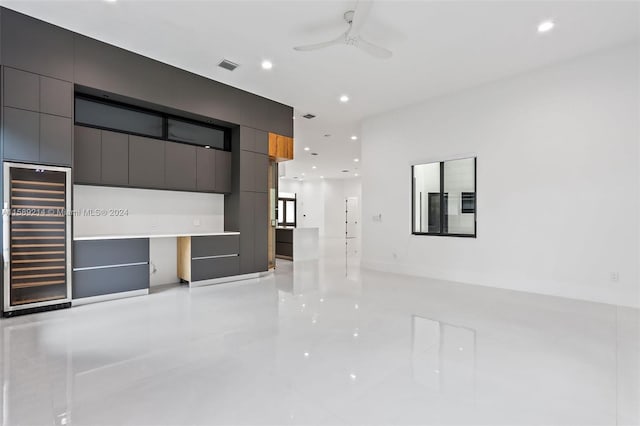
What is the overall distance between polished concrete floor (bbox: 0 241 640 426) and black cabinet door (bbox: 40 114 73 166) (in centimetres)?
187

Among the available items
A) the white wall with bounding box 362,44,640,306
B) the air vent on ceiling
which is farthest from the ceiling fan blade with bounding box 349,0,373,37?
the white wall with bounding box 362,44,640,306

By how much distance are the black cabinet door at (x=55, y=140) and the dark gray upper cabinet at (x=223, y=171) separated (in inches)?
86.4

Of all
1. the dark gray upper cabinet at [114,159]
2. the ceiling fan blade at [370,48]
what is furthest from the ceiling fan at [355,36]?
the dark gray upper cabinet at [114,159]

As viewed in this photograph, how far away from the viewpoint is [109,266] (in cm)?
430

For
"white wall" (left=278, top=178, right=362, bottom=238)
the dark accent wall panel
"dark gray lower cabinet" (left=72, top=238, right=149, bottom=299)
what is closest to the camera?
"dark gray lower cabinet" (left=72, top=238, right=149, bottom=299)

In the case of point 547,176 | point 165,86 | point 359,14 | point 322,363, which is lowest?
point 322,363

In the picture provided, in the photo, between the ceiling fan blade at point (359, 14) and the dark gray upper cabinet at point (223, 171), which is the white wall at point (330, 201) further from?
the ceiling fan blade at point (359, 14)

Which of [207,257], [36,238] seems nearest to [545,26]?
[207,257]

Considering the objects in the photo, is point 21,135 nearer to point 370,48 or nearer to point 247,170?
point 247,170

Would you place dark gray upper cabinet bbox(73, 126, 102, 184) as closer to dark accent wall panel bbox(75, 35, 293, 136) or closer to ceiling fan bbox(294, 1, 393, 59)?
dark accent wall panel bbox(75, 35, 293, 136)

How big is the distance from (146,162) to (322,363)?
411 centimetres

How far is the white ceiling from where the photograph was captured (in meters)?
3.55

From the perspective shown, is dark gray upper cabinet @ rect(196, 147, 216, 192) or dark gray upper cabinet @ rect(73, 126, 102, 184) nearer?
dark gray upper cabinet @ rect(73, 126, 102, 184)

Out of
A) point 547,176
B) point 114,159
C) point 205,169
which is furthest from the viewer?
point 205,169
